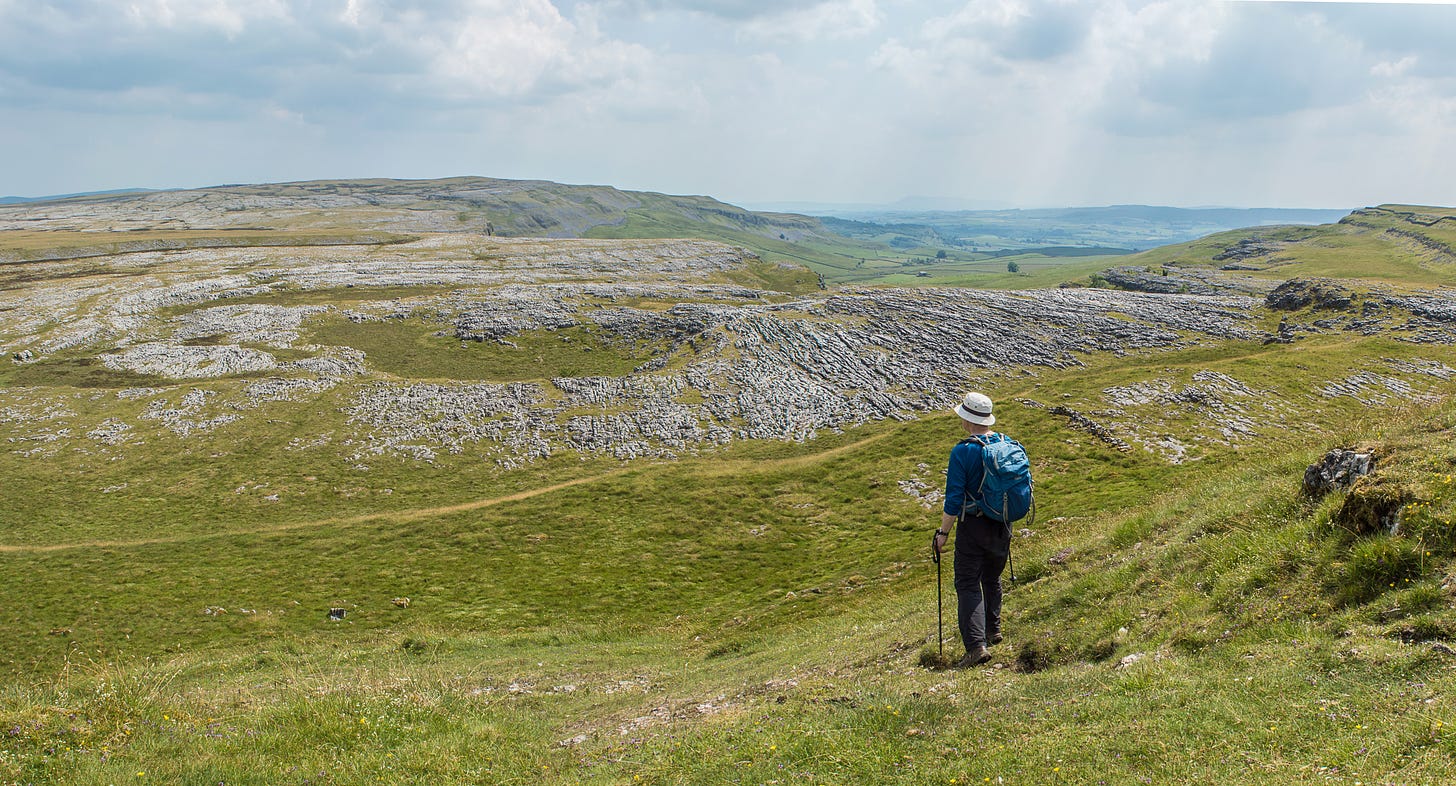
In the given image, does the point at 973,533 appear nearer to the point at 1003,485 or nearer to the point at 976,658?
the point at 1003,485

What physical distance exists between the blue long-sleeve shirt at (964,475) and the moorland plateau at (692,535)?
3.51m

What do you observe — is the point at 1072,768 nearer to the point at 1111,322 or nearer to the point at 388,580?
the point at 388,580

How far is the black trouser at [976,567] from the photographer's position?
1388 centimetres

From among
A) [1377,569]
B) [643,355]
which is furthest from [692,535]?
[643,355]

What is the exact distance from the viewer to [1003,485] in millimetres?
13344

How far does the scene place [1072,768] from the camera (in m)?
8.70

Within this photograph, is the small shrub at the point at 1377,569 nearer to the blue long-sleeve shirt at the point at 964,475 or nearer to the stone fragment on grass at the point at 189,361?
the blue long-sleeve shirt at the point at 964,475

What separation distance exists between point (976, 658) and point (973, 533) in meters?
2.76

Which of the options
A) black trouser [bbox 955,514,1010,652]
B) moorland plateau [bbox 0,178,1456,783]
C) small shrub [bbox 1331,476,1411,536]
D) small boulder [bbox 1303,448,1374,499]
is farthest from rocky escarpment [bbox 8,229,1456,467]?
black trouser [bbox 955,514,1010,652]

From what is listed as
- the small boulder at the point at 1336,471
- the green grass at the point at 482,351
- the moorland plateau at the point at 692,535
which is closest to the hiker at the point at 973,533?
the moorland plateau at the point at 692,535

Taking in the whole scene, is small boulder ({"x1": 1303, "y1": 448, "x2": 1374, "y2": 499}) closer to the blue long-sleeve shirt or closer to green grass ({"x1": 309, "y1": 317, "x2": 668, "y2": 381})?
the blue long-sleeve shirt

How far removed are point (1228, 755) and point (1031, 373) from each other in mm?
83511

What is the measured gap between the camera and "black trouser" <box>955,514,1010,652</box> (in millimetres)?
13883

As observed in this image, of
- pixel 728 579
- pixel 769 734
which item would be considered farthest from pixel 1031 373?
pixel 769 734
